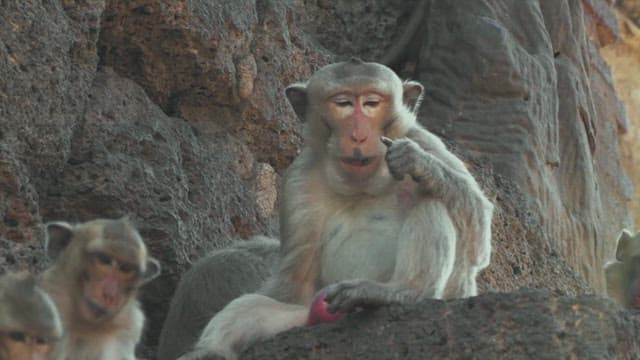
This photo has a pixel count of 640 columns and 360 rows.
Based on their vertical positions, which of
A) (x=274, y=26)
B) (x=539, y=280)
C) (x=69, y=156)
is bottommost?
(x=539, y=280)

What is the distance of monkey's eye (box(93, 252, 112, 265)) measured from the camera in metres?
7.05

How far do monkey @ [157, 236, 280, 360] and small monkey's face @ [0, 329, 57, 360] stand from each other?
2.09 metres

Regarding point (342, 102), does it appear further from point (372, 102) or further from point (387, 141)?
point (387, 141)

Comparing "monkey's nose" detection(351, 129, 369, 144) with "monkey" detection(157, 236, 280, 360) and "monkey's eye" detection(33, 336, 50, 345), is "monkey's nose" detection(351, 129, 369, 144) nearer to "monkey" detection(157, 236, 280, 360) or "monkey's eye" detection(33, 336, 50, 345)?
"monkey" detection(157, 236, 280, 360)

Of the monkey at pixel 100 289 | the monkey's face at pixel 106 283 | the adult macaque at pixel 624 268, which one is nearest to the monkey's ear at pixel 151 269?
the monkey at pixel 100 289

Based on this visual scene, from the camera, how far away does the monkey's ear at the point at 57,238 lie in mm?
7258

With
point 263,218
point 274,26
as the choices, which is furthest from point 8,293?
point 274,26

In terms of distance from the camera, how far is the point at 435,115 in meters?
11.3

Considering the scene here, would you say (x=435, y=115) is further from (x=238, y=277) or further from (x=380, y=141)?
(x=380, y=141)

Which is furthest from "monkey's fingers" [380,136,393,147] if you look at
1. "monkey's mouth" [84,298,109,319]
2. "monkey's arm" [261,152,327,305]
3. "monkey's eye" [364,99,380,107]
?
"monkey's mouth" [84,298,109,319]

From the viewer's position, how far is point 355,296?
675 cm

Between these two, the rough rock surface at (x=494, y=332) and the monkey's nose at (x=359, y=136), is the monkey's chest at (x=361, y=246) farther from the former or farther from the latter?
the rough rock surface at (x=494, y=332)

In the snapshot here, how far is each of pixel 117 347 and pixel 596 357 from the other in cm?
206

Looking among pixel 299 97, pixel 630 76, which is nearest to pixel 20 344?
pixel 299 97
